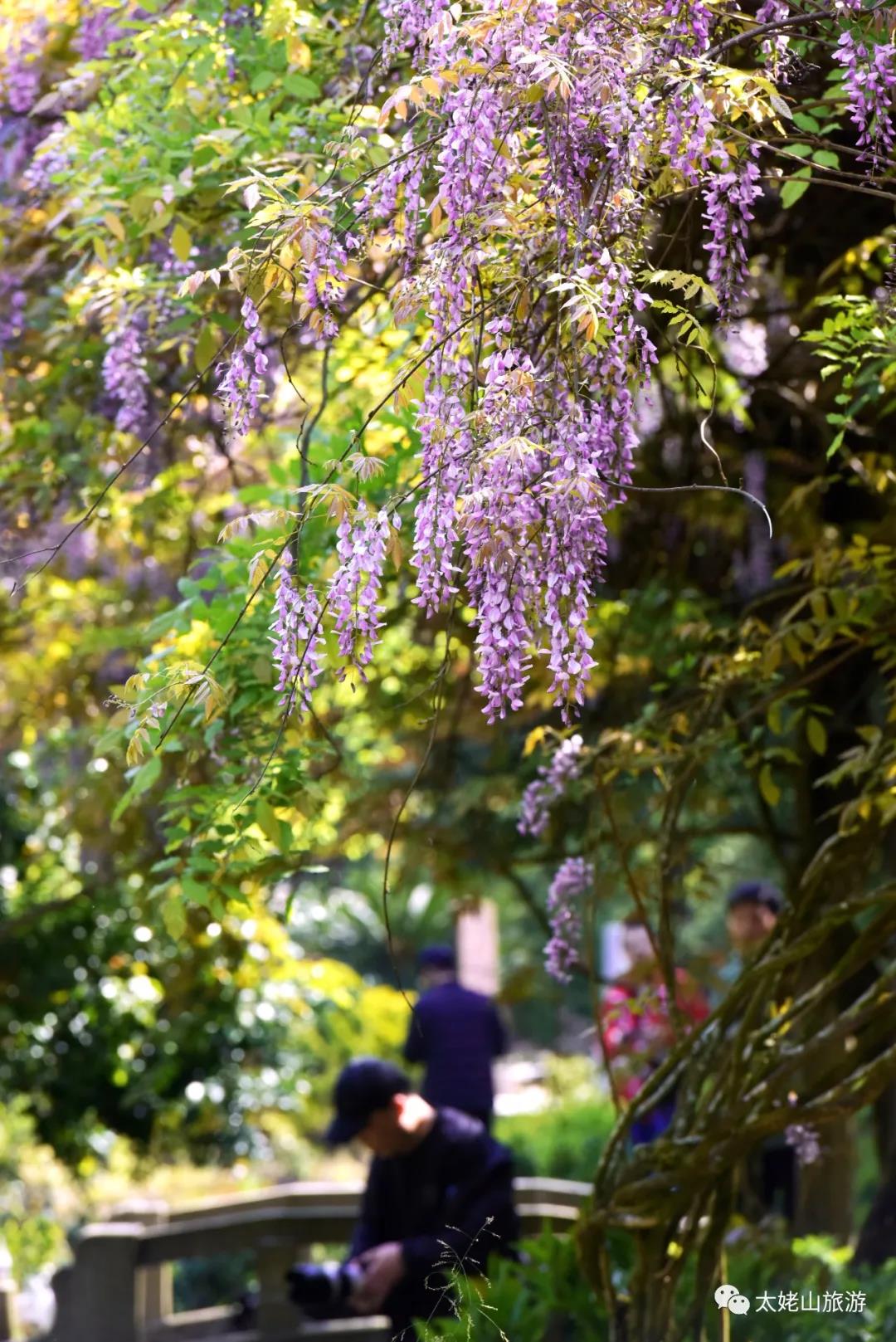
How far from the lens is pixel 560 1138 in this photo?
10203mm

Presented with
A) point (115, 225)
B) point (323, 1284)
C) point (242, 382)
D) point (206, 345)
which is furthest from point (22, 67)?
point (323, 1284)

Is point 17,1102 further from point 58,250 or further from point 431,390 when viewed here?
point 431,390

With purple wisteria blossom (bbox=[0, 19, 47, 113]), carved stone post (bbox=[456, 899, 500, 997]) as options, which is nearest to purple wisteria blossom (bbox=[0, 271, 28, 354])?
purple wisteria blossom (bbox=[0, 19, 47, 113])

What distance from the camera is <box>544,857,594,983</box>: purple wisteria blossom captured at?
377 centimetres

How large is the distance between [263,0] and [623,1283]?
3138mm

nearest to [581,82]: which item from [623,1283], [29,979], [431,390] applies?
[431,390]

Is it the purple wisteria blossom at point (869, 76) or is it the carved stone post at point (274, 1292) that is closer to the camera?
the purple wisteria blossom at point (869, 76)

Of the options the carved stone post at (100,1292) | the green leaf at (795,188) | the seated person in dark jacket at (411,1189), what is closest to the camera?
the green leaf at (795,188)

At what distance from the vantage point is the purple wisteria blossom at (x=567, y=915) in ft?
12.4

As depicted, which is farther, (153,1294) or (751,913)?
(751,913)

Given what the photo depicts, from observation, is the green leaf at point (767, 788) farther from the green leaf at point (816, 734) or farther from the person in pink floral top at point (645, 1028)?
the person in pink floral top at point (645, 1028)

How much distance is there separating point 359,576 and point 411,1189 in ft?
7.73

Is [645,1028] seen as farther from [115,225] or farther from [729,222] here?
[729,222]

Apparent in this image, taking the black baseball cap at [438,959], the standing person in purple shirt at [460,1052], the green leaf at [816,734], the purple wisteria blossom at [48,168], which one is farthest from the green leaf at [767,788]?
the black baseball cap at [438,959]
